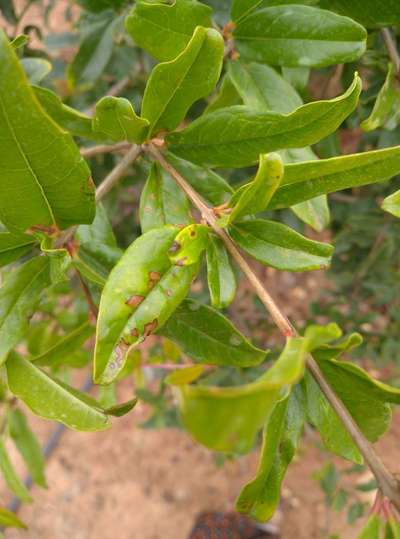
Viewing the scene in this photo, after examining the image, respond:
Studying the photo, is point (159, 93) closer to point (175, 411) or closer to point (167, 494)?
point (175, 411)

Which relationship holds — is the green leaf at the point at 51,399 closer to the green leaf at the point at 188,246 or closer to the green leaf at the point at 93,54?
the green leaf at the point at 188,246

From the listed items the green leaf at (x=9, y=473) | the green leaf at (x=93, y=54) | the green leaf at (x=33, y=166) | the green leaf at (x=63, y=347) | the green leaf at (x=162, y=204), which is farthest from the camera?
the green leaf at (x=93, y=54)

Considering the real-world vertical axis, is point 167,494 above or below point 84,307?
below

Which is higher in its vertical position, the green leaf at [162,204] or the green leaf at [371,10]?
the green leaf at [371,10]

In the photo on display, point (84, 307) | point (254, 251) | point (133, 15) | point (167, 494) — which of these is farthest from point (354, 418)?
point (167, 494)

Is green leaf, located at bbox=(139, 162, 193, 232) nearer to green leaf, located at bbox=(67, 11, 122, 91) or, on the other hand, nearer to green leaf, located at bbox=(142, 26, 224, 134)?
green leaf, located at bbox=(142, 26, 224, 134)

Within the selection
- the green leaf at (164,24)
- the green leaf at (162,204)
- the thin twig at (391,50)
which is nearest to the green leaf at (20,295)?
the green leaf at (162,204)
